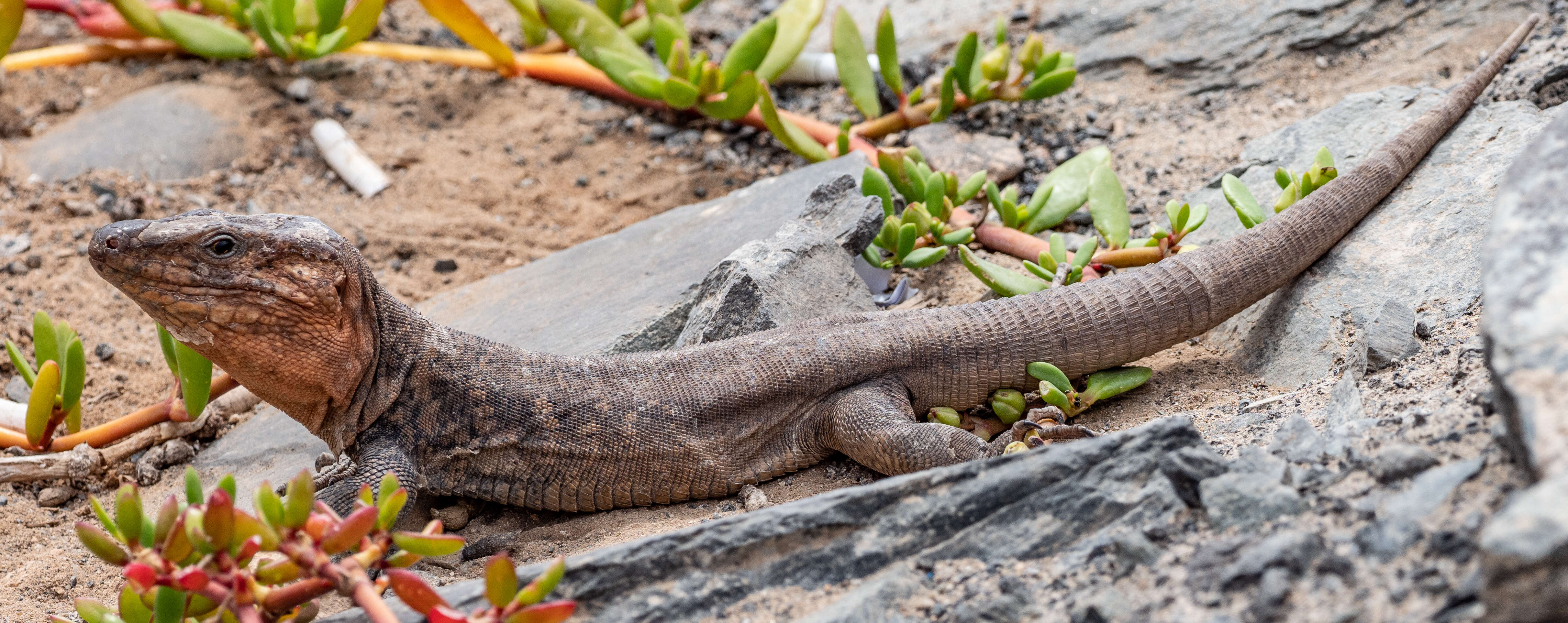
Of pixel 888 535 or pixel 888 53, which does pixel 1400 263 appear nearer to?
pixel 888 535

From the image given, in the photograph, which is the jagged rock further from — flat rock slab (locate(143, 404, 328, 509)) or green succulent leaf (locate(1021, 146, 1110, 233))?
flat rock slab (locate(143, 404, 328, 509))

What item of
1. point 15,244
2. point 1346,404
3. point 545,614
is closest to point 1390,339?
point 1346,404

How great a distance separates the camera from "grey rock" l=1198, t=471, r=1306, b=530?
224 cm

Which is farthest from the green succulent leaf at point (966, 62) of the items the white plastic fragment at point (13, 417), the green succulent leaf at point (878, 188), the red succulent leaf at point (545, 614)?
the white plastic fragment at point (13, 417)

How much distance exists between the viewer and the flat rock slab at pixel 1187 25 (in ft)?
19.0

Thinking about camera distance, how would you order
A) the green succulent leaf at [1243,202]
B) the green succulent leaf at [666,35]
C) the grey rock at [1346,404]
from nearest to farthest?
the grey rock at [1346,404], the green succulent leaf at [1243,202], the green succulent leaf at [666,35]

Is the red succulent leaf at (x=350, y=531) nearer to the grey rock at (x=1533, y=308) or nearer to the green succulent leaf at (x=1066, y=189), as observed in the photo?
the grey rock at (x=1533, y=308)

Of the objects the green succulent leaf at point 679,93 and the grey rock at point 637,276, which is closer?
the grey rock at point 637,276

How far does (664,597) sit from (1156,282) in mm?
2205

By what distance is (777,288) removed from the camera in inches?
164

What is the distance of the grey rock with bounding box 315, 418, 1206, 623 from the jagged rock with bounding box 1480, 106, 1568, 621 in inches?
28.3

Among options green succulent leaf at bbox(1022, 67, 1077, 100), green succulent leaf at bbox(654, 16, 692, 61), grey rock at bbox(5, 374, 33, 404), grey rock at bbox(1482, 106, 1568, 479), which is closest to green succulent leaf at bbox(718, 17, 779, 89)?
green succulent leaf at bbox(654, 16, 692, 61)

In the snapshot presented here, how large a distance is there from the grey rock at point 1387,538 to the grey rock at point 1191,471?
1.11 ft

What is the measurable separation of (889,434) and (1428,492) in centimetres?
169
